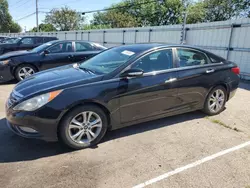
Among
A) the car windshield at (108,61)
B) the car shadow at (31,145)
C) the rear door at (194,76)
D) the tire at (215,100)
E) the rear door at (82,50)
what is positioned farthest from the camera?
the rear door at (82,50)

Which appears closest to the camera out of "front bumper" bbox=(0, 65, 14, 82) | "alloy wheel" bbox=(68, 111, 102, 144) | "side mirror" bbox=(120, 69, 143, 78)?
"alloy wheel" bbox=(68, 111, 102, 144)

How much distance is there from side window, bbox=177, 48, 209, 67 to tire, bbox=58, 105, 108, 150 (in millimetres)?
1792

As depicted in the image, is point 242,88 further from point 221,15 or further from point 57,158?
point 221,15

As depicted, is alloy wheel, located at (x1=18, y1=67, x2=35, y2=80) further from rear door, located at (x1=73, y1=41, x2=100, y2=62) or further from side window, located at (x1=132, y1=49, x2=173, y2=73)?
side window, located at (x1=132, y1=49, x2=173, y2=73)

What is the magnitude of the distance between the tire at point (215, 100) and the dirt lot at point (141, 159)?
1.56 feet

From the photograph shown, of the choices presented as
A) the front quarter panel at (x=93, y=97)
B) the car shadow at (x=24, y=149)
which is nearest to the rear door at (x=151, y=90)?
the front quarter panel at (x=93, y=97)

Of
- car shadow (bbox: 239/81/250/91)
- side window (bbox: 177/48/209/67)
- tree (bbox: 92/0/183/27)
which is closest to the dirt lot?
side window (bbox: 177/48/209/67)

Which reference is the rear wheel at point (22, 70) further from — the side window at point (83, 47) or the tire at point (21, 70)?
the side window at point (83, 47)

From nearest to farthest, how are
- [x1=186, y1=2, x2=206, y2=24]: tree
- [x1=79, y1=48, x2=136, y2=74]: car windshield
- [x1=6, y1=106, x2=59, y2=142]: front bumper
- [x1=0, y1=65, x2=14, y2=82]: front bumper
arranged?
[x1=6, y1=106, x2=59, y2=142]: front bumper → [x1=79, y1=48, x2=136, y2=74]: car windshield → [x1=0, y1=65, x2=14, y2=82]: front bumper → [x1=186, y1=2, x2=206, y2=24]: tree

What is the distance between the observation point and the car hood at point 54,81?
10.4 feet

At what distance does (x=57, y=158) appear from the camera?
120 inches

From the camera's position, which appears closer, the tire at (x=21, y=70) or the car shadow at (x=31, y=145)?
the car shadow at (x=31, y=145)

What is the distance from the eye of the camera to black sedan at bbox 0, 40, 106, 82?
23.0 feet

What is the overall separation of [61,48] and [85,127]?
5288mm
